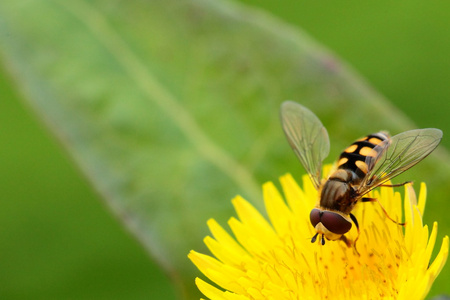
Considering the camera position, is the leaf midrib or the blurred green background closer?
the leaf midrib

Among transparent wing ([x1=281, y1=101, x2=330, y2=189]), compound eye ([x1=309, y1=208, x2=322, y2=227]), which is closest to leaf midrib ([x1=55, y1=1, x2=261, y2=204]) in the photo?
transparent wing ([x1=281, y1=101, x2=330, y2=189])

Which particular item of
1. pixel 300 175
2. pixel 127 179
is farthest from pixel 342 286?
pixel 127 179

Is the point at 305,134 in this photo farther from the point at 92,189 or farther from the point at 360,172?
the point at 92,189

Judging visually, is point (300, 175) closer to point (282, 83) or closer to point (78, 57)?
point (282, 83)

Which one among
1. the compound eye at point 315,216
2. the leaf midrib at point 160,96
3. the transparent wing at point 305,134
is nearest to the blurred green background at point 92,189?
the leaf midrib at point 160,96

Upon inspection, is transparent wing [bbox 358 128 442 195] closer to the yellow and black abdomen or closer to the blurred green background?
the yellow and black abdomen
